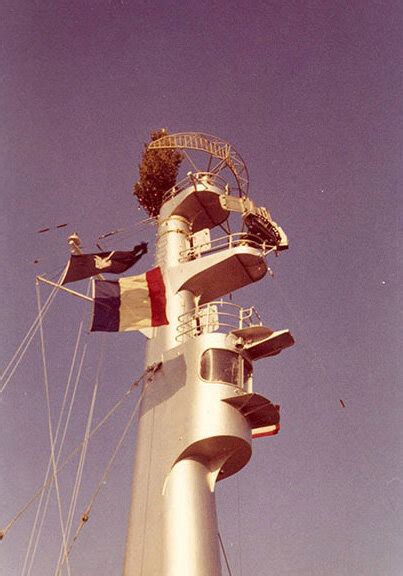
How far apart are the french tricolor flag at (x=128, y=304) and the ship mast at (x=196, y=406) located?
945 mm

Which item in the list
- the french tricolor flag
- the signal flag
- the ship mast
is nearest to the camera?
the ship mast

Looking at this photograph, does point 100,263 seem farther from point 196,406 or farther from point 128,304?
point 196,406

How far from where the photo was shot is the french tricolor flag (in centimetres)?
1516

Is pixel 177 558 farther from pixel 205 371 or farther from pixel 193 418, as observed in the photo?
pixel 205 371

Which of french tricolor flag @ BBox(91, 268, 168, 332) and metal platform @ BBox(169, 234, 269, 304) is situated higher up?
metal platform @ BBox(169, 234, 269, 304)

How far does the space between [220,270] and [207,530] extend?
274 inches

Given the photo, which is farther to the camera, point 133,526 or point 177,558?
point 133,526

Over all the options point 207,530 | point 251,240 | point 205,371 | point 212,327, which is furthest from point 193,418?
point 251,240

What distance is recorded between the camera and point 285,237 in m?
18.9

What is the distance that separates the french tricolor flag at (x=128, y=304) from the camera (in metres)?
15.2

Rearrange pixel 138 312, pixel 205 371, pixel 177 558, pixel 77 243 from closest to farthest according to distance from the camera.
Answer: pixel 177 558 → pixel 205 371 → pixel 138 312 → pixel 77 243

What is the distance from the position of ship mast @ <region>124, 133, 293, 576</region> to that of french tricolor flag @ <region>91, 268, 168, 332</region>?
945mm

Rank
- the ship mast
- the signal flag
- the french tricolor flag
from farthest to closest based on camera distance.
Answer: the signal flag < the french tricolor flag < the ship mast

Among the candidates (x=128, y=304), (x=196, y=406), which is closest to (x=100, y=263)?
(x=128, y=304)
